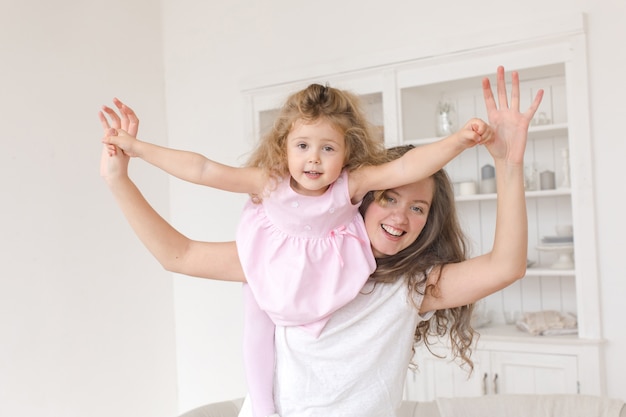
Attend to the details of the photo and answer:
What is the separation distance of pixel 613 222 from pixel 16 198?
304 centimetres

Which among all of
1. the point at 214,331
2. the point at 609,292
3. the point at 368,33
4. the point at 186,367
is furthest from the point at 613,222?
the point at 186,367

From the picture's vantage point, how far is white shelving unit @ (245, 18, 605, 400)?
11.5 feet

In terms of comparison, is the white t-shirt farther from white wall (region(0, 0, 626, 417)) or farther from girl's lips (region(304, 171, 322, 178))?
white wall (region(0, 0, 626, 417))

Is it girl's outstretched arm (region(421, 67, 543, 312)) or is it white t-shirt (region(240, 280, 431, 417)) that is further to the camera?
white t-shirt (region(240, 280, 431, 417))

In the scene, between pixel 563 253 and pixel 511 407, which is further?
pixel 563 253

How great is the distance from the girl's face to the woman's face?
0.14m

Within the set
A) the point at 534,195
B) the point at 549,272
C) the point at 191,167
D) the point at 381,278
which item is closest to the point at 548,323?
the point at 549,272

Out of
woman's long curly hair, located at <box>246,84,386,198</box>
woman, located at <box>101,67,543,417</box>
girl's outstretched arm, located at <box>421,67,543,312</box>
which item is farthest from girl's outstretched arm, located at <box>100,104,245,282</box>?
girl's outstretched arm, located at <box>421,67,543,312</box>

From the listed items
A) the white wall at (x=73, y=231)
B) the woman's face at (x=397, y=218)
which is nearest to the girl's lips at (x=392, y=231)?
the woman's face at (x=397, y=218)

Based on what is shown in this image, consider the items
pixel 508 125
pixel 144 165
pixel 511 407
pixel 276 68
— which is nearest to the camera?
pixel 508 125

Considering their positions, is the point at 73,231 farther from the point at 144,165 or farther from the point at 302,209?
the point at 302,209

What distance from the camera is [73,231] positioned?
4.06 meters

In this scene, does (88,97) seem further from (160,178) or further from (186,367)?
(186,367)

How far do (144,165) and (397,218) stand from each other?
3.30 meters
